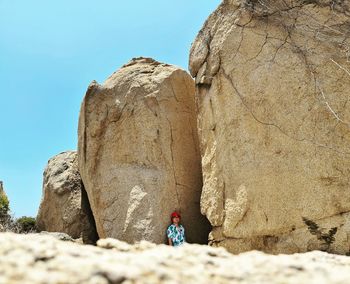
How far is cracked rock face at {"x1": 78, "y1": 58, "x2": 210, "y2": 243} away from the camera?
27.9 ft

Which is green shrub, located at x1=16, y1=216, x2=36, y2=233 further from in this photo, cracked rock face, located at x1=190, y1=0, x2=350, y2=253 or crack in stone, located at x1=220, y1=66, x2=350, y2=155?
crack in stone, located at x1=220, y1=66, x2=350, y2=155

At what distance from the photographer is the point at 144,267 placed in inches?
90.0

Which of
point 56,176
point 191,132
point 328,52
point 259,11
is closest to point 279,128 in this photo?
point 328,52

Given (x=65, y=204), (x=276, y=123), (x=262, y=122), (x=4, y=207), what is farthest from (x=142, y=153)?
(x=4, y=207)

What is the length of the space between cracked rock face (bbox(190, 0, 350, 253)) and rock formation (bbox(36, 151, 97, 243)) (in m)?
4.55

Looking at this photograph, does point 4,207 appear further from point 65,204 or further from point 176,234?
point 176,234

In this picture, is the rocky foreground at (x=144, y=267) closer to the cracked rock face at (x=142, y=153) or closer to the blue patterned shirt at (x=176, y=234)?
the blue patterned shirt at (x=176, y=234)

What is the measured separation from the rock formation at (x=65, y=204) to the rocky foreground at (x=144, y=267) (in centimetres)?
827

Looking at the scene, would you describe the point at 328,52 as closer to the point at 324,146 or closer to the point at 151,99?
the point at 324,146

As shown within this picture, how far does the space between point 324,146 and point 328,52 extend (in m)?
1.52

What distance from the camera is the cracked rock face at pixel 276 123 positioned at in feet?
20.5

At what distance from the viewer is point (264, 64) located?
6973mm

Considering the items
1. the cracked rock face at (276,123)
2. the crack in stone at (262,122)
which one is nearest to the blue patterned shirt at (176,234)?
the cracked rock face at (276,123)

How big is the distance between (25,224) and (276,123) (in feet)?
36.8
